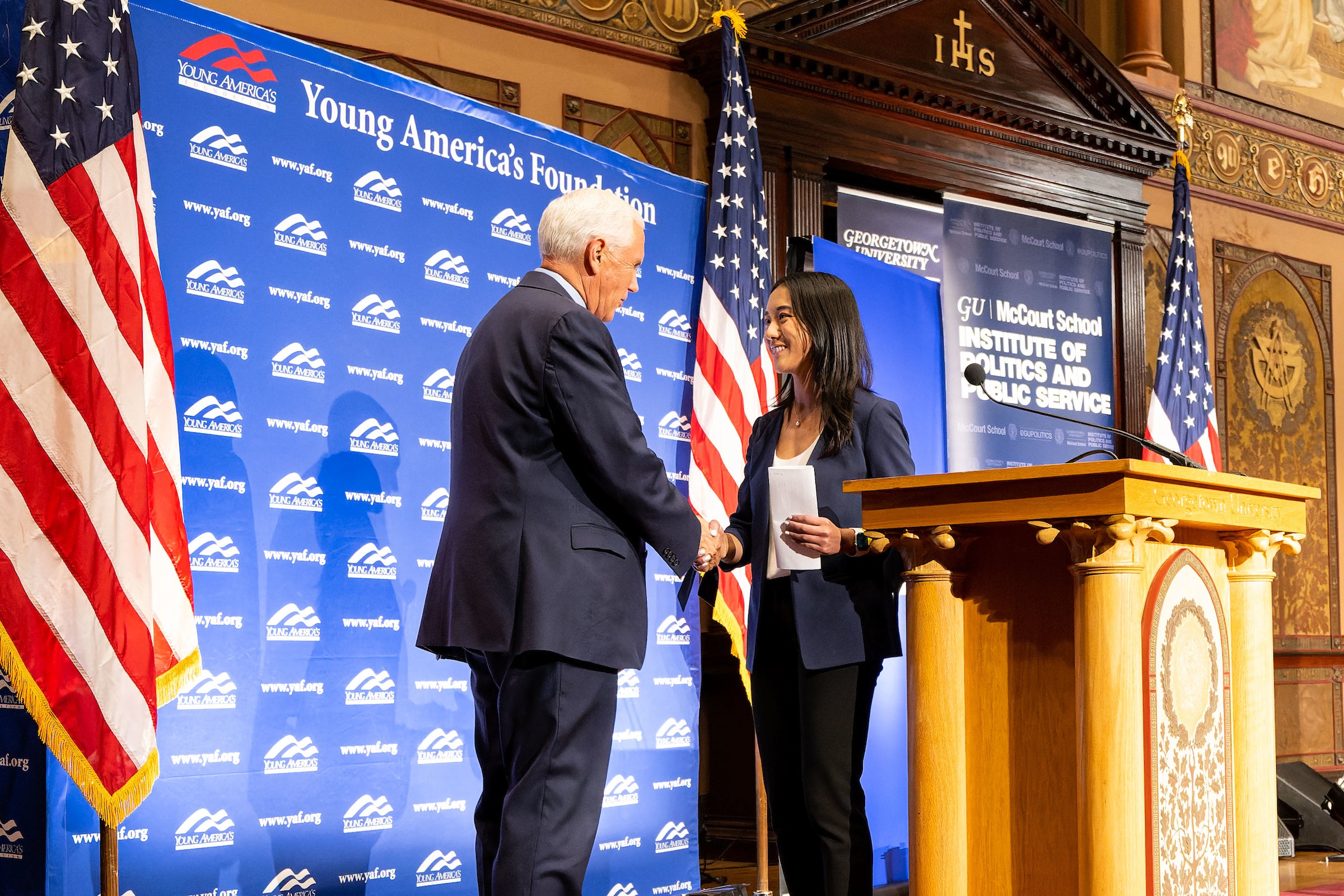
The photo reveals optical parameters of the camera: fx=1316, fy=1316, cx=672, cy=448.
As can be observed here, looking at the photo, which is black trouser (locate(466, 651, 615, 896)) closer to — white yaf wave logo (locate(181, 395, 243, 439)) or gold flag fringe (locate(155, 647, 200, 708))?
gold flag fringe (locate(155, 647, 200, 708))

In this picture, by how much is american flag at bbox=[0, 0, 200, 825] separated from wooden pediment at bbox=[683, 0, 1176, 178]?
3840mm

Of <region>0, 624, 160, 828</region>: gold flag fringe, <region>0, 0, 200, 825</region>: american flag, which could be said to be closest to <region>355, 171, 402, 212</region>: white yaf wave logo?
<region>0, 0, 200, 825</region>: american flag

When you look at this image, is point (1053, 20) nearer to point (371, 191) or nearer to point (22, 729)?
point (371, 191)

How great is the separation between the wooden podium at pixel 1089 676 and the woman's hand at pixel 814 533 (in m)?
0.28

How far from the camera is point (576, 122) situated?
639cm

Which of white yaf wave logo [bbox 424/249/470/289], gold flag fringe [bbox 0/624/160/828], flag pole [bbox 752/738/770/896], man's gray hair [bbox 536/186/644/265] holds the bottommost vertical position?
flag pole [bbox 752/738/770/896]

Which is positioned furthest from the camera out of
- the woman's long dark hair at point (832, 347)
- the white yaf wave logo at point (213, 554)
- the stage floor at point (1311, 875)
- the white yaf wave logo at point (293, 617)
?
the stage floor at point (1311, 875)

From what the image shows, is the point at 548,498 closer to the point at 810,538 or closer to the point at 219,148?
the point at 810,538

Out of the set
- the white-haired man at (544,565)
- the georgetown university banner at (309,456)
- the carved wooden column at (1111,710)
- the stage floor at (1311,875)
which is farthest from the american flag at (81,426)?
the stage floor at (1311,875)

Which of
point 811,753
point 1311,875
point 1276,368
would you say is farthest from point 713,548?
point 1276,368

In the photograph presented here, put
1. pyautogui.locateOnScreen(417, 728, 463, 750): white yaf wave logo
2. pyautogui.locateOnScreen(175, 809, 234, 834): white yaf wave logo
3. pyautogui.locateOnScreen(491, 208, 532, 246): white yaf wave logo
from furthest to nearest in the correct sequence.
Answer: pyautogui.locateOnScreen(491, 208, 532, 246): white yaf wave logo < pyautogui.locateOnScreen(417, 728, 463, 750): white yaf wave logo < pyautogui.locateOnScreen(175, 809, 234, 834): white yaf wave logo

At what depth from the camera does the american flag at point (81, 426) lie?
3176 millimetres

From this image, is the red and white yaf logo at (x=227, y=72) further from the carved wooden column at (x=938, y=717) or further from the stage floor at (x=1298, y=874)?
the stage floor at (x=1298, y=874)

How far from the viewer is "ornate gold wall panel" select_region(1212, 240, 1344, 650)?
9547 mm
